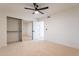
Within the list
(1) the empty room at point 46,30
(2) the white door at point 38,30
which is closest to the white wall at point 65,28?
(1) the empty room at point 46,30

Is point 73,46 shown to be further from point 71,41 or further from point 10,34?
point 10,34

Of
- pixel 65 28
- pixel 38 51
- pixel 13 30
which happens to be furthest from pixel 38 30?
pixel 38 51

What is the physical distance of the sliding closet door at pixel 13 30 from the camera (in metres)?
5.94

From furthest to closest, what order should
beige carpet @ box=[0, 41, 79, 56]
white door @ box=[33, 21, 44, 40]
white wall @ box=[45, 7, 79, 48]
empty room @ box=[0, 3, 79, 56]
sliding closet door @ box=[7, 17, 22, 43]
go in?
white door @ box=[33, 21, 44, 40] → sliding closet door @ box=[7, 17, 22, 43] → white wall @ box=[45, 7, 79, 48] → empty room @ box=[0, 3, 79, 56] → beige carpet @ box=[0, 41, 79, 56]

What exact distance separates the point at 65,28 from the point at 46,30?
232cm

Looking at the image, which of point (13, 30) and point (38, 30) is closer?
point (13, 30)

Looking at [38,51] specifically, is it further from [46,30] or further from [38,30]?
[38,30]

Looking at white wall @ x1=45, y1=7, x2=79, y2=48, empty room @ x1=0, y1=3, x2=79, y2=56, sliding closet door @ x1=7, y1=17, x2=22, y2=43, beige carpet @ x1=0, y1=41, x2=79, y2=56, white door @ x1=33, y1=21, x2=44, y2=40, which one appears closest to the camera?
beige carpet @ x1=0, y1=41, x2=79, y2=56

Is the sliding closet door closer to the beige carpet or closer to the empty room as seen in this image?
the empty room

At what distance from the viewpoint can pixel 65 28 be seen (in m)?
5.14

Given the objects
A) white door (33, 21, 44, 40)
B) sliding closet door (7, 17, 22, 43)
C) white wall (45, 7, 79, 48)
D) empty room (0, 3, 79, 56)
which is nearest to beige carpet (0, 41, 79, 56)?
empty room (0, 3, 79, 56)

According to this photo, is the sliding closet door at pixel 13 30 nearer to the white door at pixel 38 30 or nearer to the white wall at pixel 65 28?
the white door at pixel 38 30

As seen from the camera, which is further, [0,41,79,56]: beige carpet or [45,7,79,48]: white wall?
[45,7,79,48]: white wall

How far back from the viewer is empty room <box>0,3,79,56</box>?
3.85 m
